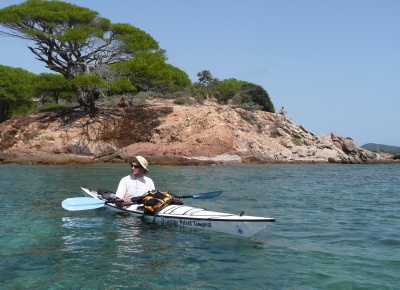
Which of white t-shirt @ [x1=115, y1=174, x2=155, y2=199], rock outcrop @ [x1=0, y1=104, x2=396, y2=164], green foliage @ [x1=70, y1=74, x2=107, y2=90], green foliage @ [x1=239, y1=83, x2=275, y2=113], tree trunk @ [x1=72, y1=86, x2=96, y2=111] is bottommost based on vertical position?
white t-shirt @ [x1=115, y1=174, x2=155, y2=199]

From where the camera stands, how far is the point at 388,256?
6.46m

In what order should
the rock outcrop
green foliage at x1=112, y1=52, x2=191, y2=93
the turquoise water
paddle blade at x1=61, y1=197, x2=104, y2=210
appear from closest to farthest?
the turquoise water
paddle blade at x1=61, y1=197, x2=104, y2=210
the rock outcrop
green foliage at x1=112, y1=52, x2=191, y2=93

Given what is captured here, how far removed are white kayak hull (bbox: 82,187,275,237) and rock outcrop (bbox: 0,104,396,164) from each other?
18609mm

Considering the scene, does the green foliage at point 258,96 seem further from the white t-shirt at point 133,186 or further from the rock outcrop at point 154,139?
the white t-shirt at point 133,186

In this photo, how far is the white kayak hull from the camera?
7047mm

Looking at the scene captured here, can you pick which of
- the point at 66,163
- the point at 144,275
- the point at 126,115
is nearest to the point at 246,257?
the point at 144,275

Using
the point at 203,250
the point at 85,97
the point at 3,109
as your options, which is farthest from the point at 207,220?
the point at 3,109

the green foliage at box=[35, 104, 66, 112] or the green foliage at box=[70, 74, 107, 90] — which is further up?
the green foliage at box=[70, 74, 107, 90]

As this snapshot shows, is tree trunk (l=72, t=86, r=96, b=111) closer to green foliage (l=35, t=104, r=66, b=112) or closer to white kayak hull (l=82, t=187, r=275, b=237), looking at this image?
green foliage (l=35, t=104, r=66, b=112)

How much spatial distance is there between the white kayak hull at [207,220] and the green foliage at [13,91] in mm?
38036

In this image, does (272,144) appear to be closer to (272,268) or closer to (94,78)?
(94,78)

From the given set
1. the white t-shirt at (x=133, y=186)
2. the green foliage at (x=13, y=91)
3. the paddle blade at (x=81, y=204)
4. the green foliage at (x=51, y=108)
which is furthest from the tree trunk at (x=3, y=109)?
the white t-shirt at (x=133, y=186)

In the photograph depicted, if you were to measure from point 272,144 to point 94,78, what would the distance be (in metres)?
14.3

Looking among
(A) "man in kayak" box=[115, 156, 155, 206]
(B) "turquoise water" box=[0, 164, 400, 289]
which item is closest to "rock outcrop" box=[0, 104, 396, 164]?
(B) "turquoise water" box=[0, 164, 400, 289]
